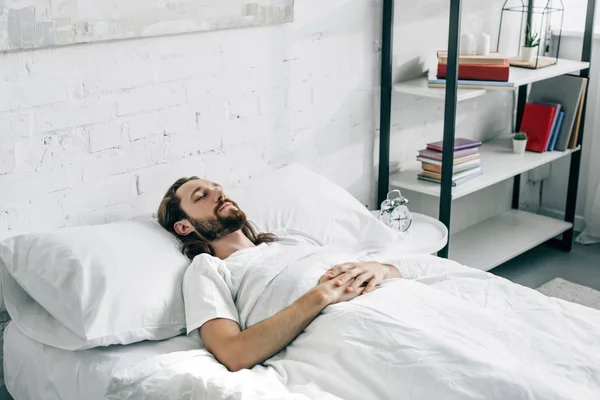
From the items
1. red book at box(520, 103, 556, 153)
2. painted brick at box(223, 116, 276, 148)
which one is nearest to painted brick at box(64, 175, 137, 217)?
painted brick at box(223, 116, 276, 148)

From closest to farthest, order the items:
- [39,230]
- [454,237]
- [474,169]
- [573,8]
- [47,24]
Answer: [47,24] < [39,230] < [474,169] < [454,237] < [573,8]

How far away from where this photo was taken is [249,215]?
7.63ft

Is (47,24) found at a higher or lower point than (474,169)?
higher

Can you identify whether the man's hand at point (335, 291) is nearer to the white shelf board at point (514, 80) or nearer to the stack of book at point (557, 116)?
the white shelf board at point (514, 80)

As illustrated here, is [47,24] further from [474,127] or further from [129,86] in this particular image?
[474,127]

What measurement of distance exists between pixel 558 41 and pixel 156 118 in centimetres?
207

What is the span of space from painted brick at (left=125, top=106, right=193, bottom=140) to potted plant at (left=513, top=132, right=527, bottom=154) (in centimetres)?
157

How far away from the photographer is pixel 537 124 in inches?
135

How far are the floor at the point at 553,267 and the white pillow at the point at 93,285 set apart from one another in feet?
5.99

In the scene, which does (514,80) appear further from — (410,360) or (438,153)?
(410,360)

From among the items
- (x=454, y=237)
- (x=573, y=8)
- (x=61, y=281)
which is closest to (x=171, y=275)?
(x=61, y=281)

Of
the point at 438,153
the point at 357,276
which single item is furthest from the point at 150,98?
the point at 438,153

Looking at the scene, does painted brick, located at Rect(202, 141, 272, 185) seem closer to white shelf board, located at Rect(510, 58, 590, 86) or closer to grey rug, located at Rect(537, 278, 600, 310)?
white shelf board, located at Rect(510, 58, 590, 86)

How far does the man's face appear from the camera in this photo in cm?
211
